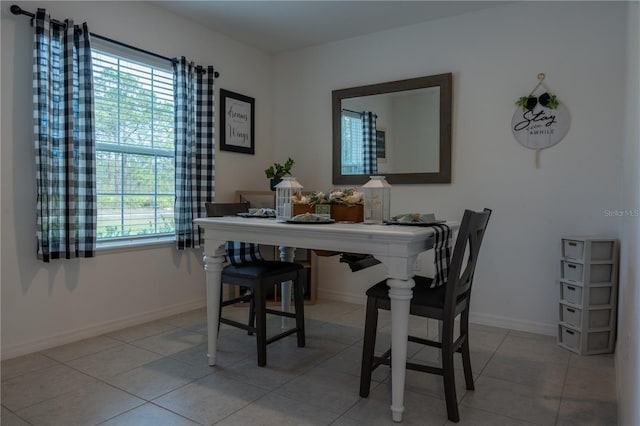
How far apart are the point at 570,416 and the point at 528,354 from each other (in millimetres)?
764

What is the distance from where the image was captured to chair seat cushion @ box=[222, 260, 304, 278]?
2.48 meters

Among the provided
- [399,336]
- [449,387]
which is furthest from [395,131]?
[449,387]

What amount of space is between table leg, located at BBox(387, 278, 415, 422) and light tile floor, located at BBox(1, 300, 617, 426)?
0.29 ft

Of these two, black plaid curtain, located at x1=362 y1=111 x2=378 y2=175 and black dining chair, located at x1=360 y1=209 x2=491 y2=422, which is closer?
black dining chair, located at x1=360 y1=209 x2=491 y2=422

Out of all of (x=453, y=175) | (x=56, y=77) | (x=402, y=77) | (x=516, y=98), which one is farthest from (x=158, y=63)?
(x=516, y=98)

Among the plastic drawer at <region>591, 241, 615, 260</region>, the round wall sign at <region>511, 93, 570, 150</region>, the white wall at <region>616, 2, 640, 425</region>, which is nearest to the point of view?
the white wall at <region>616, 2, 640, 425</region>

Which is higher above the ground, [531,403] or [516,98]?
[516,98]

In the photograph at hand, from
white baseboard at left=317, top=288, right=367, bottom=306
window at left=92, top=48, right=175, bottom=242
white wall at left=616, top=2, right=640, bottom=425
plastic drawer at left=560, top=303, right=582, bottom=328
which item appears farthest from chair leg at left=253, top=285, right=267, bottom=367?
plastic drawer at left=560, top=303, right=582, bottom=328

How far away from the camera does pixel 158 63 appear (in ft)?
10.6

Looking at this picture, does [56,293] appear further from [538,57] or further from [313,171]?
[538,57]

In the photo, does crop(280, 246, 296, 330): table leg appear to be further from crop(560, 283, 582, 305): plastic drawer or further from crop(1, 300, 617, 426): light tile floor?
crop(560, 283, 582, 305): plastic drawer

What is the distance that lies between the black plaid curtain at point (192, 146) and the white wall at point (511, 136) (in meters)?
1.42

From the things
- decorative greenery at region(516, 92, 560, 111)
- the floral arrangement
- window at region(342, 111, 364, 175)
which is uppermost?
decorative greenery at region(516, 92, 560, 111)

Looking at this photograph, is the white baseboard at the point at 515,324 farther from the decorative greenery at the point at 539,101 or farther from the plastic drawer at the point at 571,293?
the decorative greenery at the point at 539,101
